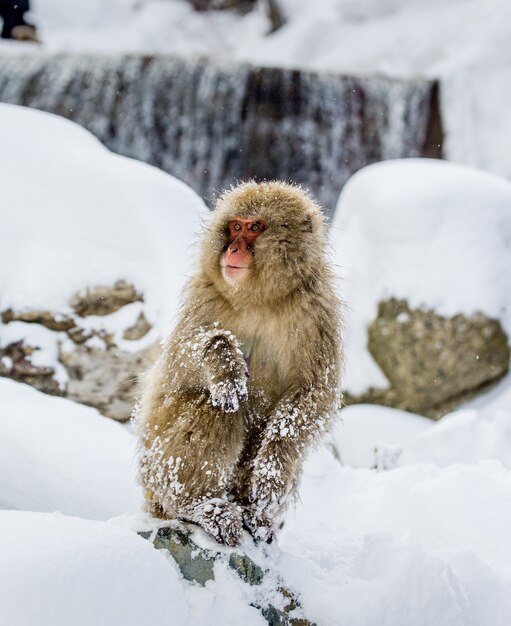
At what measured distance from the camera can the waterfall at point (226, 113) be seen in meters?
8.45

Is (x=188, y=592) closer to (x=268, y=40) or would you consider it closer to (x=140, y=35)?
(x=268, y=40)

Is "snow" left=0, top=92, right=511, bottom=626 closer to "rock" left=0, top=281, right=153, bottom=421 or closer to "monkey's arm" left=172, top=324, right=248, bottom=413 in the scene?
"rock" left=0, top=281, right=153, bottom=421

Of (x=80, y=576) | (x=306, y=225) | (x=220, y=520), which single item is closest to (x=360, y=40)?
(x=306, y=225)

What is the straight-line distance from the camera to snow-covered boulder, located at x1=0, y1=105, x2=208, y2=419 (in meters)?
3.64

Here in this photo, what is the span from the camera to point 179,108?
851 cm

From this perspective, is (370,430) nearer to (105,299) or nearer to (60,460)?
(105,299)

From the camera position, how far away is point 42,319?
3.64 m

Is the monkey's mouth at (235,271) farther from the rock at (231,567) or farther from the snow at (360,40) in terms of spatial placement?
the snow at (360,40)

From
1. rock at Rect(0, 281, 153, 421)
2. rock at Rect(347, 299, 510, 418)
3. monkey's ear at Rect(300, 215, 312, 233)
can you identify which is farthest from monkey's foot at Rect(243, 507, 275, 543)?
rock at Rect(347, 299, 510, 418)

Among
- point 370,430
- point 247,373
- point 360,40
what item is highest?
point 360,40

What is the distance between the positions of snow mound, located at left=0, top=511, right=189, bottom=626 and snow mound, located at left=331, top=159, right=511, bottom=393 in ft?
11.5

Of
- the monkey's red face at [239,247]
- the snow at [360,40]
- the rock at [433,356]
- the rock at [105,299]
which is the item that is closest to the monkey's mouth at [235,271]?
the monkey's red face at [239,247]

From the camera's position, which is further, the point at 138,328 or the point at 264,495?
the point at 138,328

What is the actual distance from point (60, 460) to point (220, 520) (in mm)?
788
